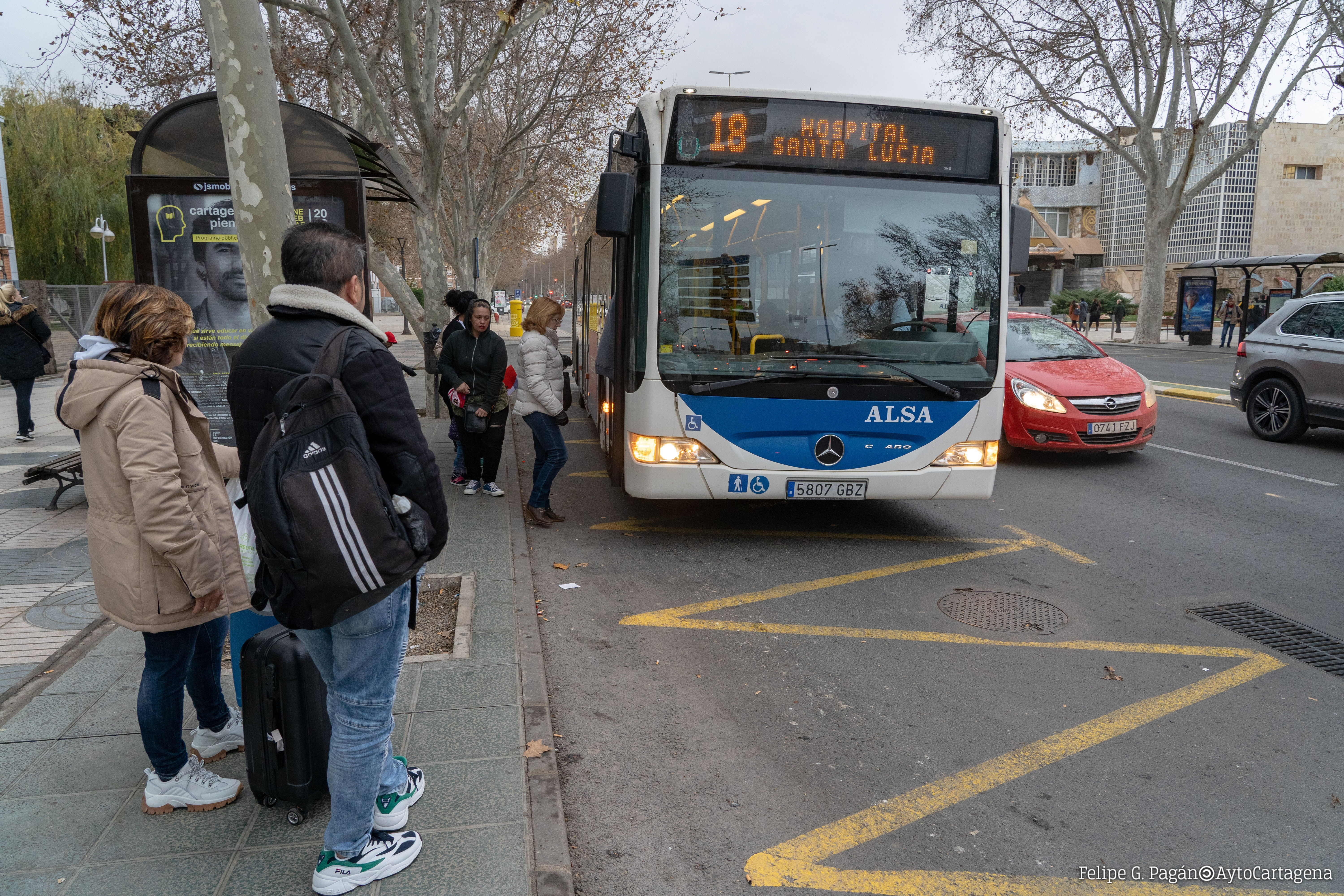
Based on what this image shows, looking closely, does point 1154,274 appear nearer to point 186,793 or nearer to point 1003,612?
Result: point 1003,612

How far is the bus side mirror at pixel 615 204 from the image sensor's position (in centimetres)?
568

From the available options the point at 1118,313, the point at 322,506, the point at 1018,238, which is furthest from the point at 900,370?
the point at 1118,313

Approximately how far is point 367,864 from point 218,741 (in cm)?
105

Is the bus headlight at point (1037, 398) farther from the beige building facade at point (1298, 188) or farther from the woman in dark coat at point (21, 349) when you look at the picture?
the beige building facade at point (1298, 188)

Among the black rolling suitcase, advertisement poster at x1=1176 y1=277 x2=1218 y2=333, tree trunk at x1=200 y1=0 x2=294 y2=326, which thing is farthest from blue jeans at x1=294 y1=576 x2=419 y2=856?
advertisement poster at x1=1176 y1=277 x2=1218 y2=333

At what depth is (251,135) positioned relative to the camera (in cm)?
445

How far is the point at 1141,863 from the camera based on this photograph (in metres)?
2.92

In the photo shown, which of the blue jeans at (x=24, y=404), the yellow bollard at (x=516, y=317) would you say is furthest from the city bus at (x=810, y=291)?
the yellow bollard at (x=516, y=317)

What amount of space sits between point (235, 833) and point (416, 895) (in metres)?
0.72

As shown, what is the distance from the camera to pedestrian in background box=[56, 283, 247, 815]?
8.56 feet

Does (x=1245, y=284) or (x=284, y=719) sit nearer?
(x=284, y=719)

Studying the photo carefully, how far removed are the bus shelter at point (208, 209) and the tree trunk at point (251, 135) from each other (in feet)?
6.79

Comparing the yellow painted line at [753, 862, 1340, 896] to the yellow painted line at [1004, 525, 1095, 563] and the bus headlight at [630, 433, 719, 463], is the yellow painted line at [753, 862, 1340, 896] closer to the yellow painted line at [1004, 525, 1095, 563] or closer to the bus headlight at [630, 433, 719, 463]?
the bus headlight at [630, 433, 719, 463]

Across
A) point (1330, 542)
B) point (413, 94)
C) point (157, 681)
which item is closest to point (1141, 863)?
point (157, 681)
